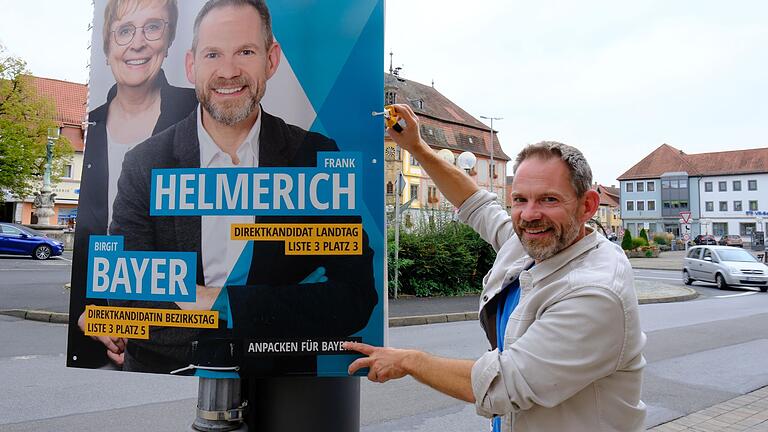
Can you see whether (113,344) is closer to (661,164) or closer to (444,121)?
(444,121)

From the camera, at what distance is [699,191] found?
244ft

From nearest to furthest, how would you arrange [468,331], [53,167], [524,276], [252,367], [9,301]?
[252,367]
[524,276]
[468,331]
[9,301]
[53,167]

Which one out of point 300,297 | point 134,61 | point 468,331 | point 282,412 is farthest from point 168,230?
point 468,331

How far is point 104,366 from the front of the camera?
160 cm

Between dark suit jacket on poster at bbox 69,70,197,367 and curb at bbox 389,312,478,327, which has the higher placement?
dark suit jacket on poster at bbox 69,70,197,367

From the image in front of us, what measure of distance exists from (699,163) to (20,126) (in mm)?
79770

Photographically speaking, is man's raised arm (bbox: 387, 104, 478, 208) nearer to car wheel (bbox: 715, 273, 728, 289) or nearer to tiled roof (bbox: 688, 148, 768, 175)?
car wheel (bbox: 715, 273, 728, 289)

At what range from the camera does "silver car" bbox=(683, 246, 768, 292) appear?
19.6 meters

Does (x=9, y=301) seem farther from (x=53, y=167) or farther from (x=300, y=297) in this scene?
(x=53, y=167)

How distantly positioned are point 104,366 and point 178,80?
0.89 meters

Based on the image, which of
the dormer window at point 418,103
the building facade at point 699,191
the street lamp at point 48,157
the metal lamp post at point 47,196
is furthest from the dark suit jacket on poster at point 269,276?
the building facade at point 699,191

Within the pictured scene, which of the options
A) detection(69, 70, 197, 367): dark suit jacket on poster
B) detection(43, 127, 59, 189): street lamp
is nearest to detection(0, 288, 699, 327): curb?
detection(69, 70, 197, 367): dark suit jacket on poster

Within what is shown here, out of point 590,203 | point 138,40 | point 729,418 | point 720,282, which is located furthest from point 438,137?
point 138,40

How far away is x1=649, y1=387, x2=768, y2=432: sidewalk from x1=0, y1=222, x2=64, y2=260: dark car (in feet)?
81.2
